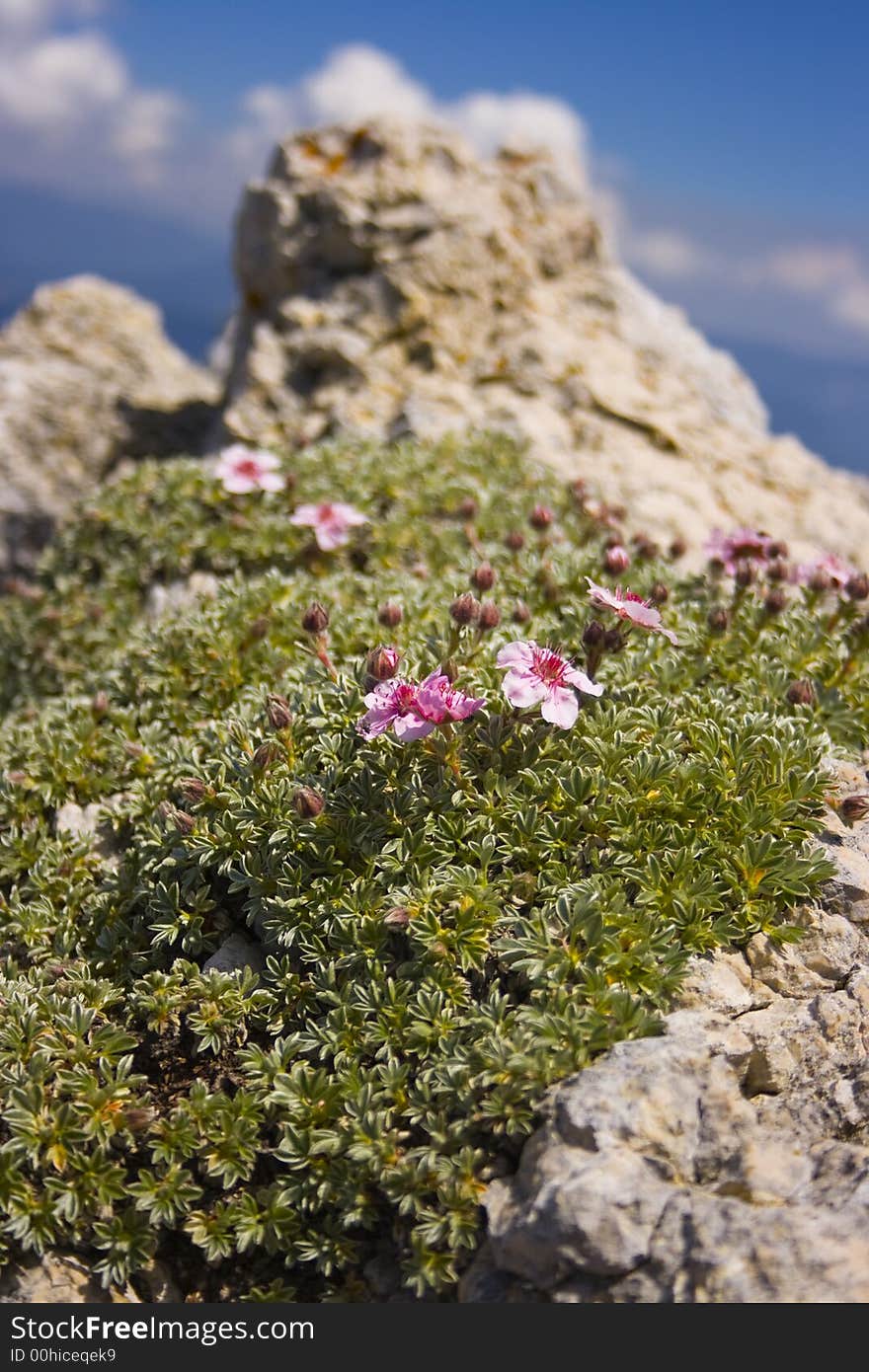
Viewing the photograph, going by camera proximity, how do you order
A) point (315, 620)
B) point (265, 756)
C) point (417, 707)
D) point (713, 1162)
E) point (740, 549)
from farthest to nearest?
point (740, 549) → point (315, 620) → point (265, 756) → point (417, 707) → point (713, 1162)

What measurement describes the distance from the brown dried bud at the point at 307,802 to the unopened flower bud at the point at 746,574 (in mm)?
2995

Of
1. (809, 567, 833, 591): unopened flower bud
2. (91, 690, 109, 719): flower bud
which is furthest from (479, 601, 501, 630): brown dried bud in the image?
(91, 690, 109, 719): flower bud

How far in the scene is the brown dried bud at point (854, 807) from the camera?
4504mm

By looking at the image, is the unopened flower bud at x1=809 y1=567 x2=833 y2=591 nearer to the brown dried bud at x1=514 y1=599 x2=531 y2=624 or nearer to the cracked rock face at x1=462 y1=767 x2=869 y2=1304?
the brown dried bud at x1=514 y1=599 x2=531 y2=624

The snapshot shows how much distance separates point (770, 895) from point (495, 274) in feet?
28.2

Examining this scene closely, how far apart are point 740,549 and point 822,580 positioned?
1.76ft

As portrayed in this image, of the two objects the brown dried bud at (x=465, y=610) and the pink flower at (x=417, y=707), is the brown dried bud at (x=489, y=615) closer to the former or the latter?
the brown dried bud at (x=465, y=610)

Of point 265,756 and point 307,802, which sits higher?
point 265,756

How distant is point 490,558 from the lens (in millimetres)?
7055

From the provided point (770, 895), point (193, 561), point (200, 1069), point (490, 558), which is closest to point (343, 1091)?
point (200, 1069)

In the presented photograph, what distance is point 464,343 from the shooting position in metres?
10.6

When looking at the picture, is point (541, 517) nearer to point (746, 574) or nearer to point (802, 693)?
point (746, 574)

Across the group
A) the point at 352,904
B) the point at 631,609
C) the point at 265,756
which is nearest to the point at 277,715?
the point at 265,756

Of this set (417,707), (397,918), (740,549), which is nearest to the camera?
(397,918)
